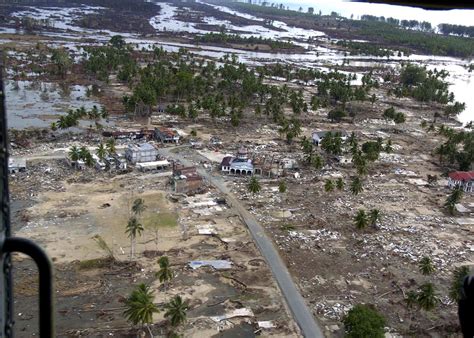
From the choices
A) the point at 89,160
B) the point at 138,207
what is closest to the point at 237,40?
the point at 89,160

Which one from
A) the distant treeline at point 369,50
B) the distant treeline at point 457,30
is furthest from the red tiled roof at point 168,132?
the distant treeline at point 457,30

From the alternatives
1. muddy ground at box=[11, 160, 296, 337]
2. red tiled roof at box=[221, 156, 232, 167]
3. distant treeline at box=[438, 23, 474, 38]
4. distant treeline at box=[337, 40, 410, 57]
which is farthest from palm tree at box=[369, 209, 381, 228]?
distant treeline at box=[438, 23, 474, 38]

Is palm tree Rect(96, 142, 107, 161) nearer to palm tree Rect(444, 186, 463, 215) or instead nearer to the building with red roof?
palm tree Rect(444, 186, 463, 215)

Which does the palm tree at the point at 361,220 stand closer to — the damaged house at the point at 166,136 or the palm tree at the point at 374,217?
the palm tree at the point at 374,217

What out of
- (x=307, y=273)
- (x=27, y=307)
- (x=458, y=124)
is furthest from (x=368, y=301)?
(x=458, y=124)

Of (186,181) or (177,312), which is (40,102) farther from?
(177,312)
